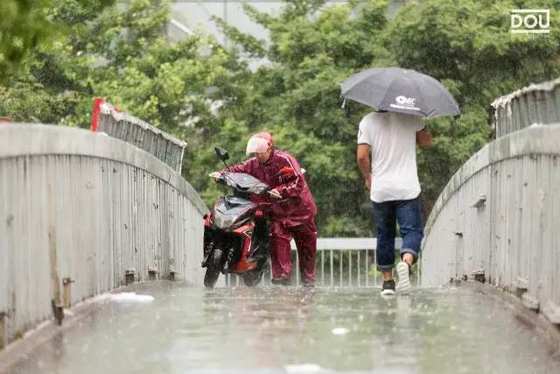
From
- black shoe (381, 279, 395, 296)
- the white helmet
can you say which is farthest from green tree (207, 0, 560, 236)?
black shoe (381, 279, 395, 296)

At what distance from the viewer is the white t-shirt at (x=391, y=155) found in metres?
12.2

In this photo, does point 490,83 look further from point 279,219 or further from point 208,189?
point 279,219

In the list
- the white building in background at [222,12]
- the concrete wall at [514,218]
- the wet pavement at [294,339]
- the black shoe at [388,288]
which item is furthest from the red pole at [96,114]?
the white building in background at [222,12]

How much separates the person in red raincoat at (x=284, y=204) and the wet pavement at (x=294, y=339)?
12.8ft

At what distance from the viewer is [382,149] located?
12.3m

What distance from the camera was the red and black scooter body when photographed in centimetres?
1480

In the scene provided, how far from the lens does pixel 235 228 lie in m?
14.8

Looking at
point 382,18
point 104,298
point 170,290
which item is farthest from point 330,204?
point 104,298

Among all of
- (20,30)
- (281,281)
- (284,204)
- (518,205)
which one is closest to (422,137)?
(518,205)

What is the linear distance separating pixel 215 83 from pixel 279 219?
55.2 ft

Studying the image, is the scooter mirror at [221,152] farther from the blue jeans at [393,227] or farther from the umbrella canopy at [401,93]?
the blue jeans at [393,227]

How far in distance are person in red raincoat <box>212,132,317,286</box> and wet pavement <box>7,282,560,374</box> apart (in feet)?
12.8

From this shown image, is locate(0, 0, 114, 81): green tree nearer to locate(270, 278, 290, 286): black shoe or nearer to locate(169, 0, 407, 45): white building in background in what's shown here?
locate(270, 278, 290, 286): black shoe
